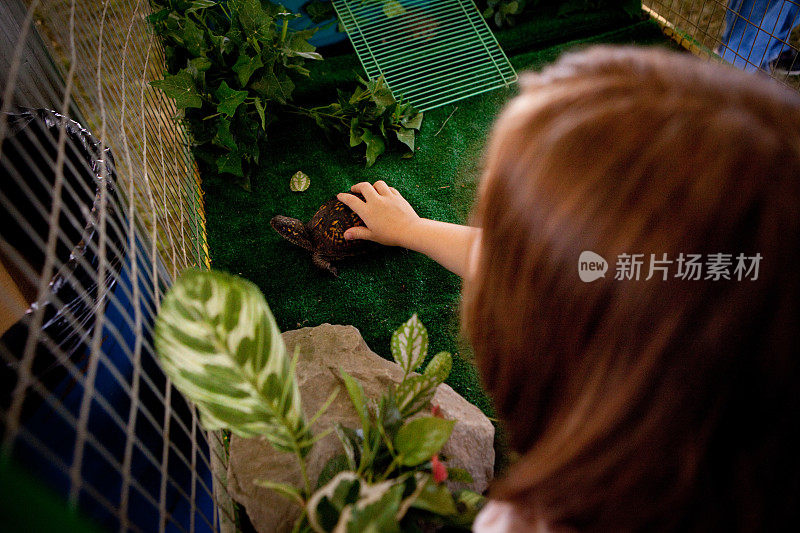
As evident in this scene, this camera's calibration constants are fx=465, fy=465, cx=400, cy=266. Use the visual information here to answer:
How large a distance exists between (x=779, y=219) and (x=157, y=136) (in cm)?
137

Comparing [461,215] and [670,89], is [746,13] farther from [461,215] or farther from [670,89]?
[670,89]

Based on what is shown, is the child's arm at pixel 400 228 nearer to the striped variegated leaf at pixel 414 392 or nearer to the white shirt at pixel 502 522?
the striped variegated leaf at pixel 414 392

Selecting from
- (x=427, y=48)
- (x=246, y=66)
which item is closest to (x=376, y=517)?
(x=246, y=66)

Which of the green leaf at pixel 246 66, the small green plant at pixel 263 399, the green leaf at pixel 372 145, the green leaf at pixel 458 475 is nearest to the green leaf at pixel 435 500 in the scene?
the small green plant at pixel 263 399

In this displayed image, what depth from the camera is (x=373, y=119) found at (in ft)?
5.24

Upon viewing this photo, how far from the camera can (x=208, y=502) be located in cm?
88

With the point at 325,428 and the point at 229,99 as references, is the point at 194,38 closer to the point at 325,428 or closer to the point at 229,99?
the point at 229,99

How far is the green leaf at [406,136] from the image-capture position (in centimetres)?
158

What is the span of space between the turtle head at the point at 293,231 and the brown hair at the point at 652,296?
0.88 meters

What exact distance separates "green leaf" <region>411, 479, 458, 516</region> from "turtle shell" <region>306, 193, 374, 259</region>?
80cm

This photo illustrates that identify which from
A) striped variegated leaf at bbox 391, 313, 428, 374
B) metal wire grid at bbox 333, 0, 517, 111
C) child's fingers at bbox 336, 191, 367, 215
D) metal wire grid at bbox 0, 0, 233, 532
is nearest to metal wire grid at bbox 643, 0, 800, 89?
metal wire grid at bbox 333, 0, 517, 111

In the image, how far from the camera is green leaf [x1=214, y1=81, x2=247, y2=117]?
1.35 metres

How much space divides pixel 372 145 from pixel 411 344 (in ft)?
3.07

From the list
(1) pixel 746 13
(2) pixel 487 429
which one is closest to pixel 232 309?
(2) pixel 487 429
